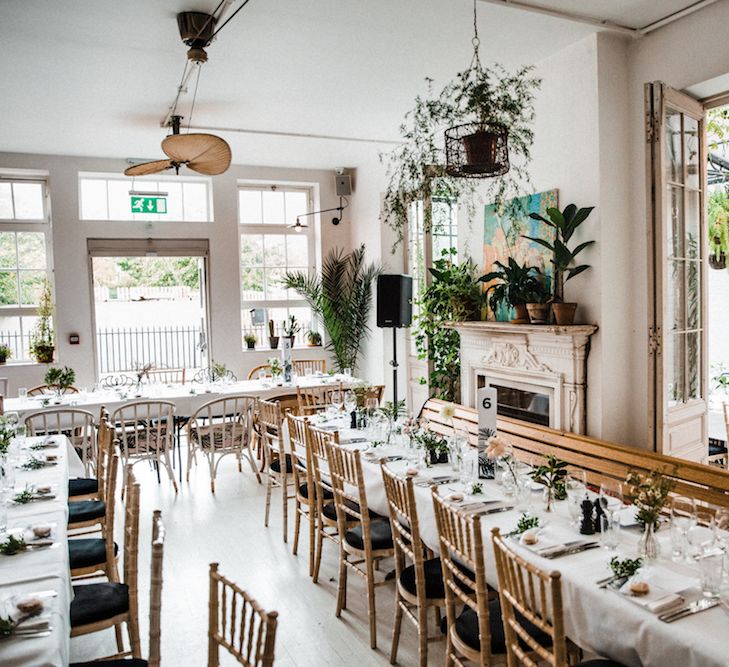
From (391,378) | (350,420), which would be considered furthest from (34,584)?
(391,378)

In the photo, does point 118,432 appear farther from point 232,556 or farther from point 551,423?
Answer: point 551,423

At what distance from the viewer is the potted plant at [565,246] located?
4926mm

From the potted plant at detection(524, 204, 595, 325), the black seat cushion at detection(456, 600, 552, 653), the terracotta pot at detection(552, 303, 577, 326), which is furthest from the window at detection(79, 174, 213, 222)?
the black seat cushion at detection(456, 600, 552, 653)

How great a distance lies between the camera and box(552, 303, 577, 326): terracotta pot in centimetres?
499

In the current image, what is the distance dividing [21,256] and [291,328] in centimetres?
363

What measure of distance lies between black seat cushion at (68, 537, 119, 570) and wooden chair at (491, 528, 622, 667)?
2137 millimetres

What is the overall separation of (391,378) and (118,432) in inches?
147

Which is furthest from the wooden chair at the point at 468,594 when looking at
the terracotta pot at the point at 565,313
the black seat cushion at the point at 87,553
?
the terracotta pot at the point at 565,313

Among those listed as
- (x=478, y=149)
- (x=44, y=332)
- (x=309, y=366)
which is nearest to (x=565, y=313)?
(x=478, y=149)

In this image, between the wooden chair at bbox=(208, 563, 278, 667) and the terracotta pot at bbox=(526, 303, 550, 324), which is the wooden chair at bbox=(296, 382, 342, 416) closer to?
the terracotta pot at bbox=(526, 303, 550, 324)

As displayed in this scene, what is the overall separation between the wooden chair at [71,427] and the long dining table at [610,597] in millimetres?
3492

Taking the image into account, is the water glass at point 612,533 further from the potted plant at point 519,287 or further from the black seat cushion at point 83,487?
the black seat cushion at point 83,487

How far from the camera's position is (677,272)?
483 centimetres

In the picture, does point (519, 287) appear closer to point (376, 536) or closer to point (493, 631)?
point (376, 536)
